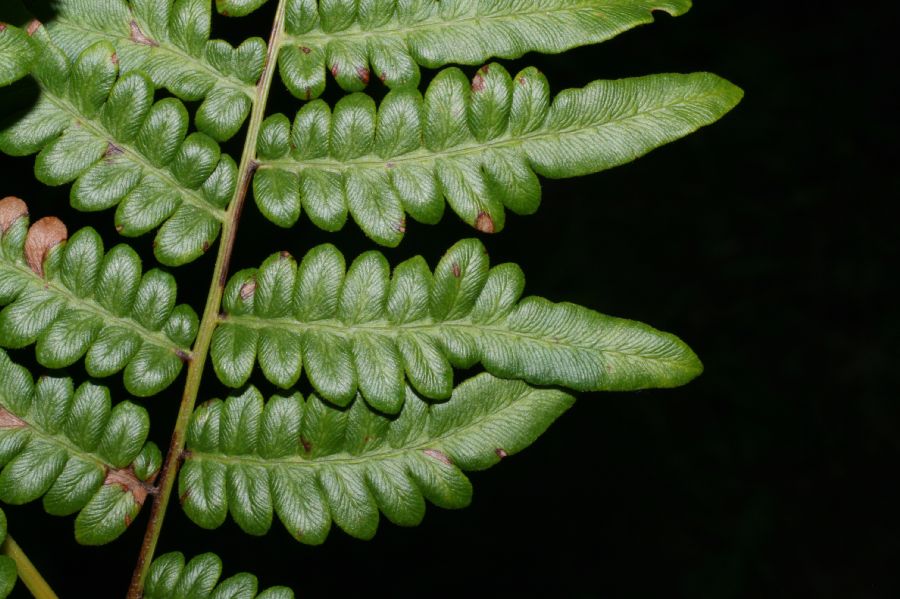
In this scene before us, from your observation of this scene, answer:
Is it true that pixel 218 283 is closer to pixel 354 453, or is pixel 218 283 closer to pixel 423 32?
pixel 354 453

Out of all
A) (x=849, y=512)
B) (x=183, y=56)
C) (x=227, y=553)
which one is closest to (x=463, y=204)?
(x=183, y=56)

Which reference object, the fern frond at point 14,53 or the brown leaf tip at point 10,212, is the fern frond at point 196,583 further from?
the fern frond at point 14,53

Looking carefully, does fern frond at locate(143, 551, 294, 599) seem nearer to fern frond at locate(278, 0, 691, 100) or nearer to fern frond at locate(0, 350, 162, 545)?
Result: fern frond at locate(0, 350, 162, 545)

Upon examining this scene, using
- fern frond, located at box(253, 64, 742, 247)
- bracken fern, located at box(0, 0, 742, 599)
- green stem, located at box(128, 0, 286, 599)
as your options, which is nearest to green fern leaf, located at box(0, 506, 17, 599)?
bracken fern, located at box(0, 0, 742, 599)

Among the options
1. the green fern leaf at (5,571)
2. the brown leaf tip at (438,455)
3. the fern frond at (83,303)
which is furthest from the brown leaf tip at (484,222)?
the green fern leaf at (5,571)

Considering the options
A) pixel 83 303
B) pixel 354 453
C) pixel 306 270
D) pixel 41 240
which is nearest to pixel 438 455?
pixel 354 453

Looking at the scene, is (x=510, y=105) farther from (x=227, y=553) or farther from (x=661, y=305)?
(x=661, y=305)

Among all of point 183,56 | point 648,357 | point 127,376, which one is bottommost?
point 127,376
